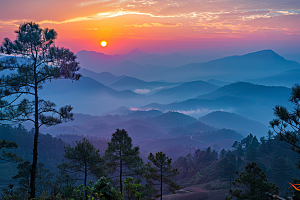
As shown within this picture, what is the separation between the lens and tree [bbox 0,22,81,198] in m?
11.7

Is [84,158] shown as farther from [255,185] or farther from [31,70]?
[255,185]

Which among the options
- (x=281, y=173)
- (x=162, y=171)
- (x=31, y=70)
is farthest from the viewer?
(x=281, y=173)

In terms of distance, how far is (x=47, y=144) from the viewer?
4614 inches

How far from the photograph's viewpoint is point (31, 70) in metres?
12.3

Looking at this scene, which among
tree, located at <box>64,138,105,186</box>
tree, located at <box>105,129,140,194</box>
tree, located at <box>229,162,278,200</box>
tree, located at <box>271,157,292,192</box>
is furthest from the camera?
tree, located at <box>271,157,292,192</box>

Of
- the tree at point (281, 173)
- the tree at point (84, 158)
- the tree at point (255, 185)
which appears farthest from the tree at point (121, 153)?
the tree at point (281, 173)

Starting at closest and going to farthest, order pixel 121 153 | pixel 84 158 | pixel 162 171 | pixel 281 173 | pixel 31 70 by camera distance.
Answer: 1. pixel 31 70
2. pixel 162 171
3. pixel 84 158
4. pixel 121 153
5. pixel 281 173

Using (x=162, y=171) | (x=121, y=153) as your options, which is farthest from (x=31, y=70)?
(x=162, y=171)

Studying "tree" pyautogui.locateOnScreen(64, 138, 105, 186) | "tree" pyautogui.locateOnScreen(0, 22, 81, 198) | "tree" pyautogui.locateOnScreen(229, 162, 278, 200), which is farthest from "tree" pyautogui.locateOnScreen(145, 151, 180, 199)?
"tree" pyautogui.locateOnScreen(0, 22, 81, 198)

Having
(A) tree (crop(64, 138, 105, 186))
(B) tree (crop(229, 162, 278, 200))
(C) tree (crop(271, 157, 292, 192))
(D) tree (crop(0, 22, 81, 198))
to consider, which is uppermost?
(D) tree (crop(0, 22, 81, 198))

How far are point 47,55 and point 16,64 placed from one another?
186 cm

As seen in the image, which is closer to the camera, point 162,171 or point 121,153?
point 162,171

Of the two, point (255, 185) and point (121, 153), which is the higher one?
point (121, 153)

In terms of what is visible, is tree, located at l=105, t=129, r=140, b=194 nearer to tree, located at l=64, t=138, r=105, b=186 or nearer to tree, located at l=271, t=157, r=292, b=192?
tree, located at l=64, t=138, r=105, b=186
